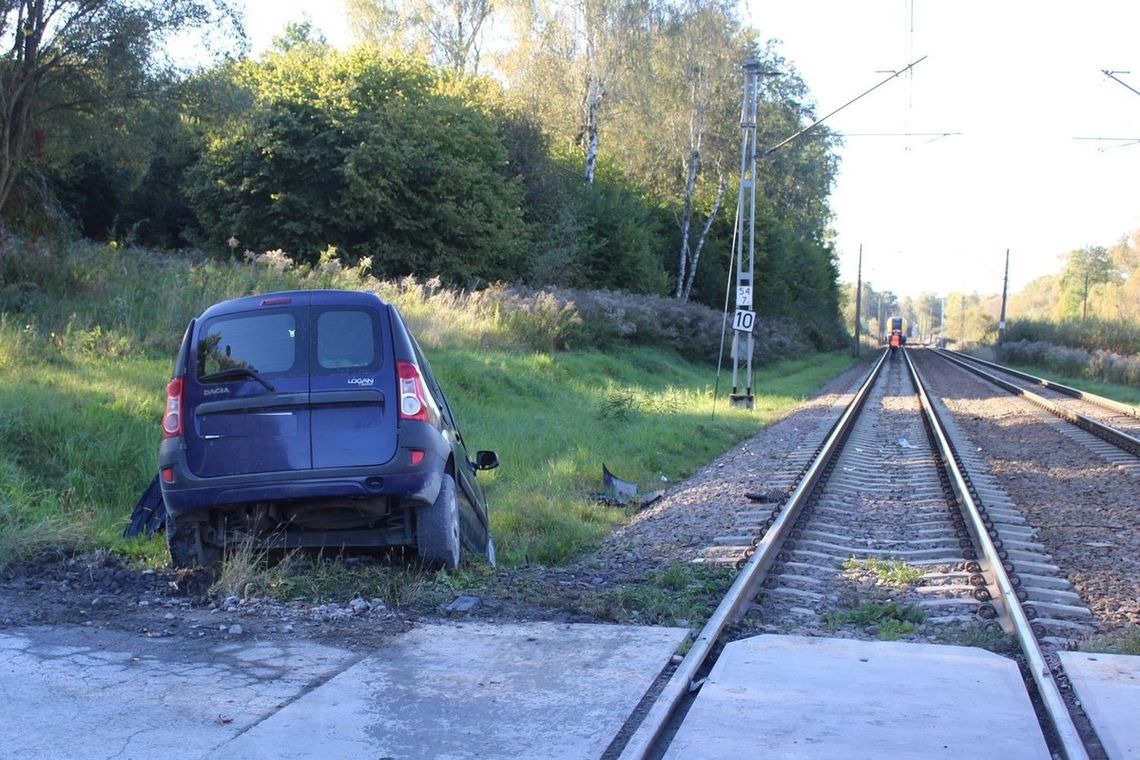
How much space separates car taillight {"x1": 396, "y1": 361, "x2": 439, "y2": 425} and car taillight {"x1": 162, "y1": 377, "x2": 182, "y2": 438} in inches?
53.3

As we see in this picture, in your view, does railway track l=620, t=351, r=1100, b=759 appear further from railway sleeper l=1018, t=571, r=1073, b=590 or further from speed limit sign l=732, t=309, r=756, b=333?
speed limit sign l=732, t=309, r=756, b=333

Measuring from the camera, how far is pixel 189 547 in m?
7.11

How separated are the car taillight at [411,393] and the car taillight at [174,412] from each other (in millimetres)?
1354

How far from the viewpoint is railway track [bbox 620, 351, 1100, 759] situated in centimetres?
542

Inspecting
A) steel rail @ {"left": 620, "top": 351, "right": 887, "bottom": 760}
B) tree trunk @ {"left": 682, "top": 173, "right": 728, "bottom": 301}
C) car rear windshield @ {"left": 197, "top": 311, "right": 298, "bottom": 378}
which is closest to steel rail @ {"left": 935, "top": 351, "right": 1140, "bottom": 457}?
steel rail @ {"left": 620, "top": 351, "right": 887, "bottom": 760}

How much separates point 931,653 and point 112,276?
16.3m

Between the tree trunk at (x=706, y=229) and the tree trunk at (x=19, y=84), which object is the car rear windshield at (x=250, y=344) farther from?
the tree trunk at (x=706, y=229)

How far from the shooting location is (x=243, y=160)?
31.7 metres

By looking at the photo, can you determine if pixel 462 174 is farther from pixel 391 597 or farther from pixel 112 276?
pixel 391 597

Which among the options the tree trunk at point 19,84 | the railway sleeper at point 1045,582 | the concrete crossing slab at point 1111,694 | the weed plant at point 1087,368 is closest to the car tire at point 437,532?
the concrete crossing slab at point 1111,694

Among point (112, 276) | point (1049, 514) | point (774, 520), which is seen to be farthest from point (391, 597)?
point (112, 276)

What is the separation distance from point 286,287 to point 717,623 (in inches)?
645

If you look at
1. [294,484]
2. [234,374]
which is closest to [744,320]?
[234,374]

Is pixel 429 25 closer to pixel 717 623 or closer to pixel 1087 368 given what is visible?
pixel 1087 368
